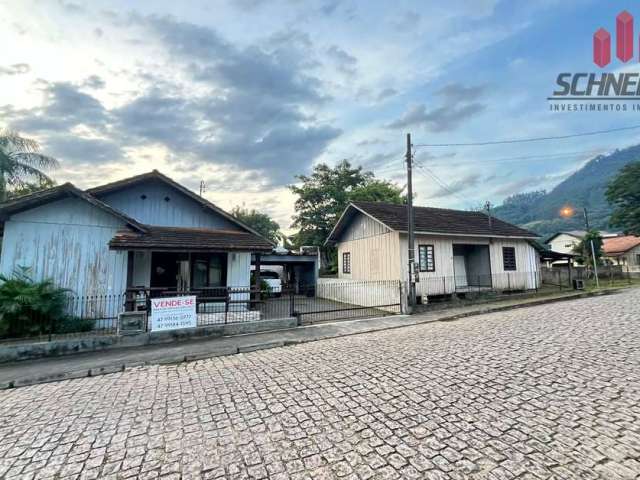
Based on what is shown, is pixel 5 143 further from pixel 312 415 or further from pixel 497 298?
pixel 497 298

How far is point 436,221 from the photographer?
16.4 m

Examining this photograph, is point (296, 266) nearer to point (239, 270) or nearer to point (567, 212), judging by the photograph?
point (239, 270)

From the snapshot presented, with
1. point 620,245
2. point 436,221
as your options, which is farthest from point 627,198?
point 436,221

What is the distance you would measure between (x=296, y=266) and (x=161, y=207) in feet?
42.4

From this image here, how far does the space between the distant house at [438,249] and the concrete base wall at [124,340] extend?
Result: 7017 mm

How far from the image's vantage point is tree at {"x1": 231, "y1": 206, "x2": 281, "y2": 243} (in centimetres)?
4356

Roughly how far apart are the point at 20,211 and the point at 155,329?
641cm

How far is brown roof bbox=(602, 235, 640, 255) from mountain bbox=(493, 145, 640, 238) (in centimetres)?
345

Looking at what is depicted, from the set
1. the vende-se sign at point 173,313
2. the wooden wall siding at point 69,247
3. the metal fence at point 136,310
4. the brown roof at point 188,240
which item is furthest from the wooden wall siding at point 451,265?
the wooden wall siding at point 69,247

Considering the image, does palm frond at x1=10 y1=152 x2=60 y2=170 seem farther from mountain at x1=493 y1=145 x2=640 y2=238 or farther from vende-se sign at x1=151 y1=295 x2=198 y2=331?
mountain at x1=493 y1=145 x2=640 y2=238

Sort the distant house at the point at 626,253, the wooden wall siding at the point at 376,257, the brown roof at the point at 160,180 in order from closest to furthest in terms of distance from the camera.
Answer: the brown roof at the point at 160,180 < the wooden wall siding at the point at 376,257 < the distant house at the point at 626,253

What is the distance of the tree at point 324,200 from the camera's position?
100ft

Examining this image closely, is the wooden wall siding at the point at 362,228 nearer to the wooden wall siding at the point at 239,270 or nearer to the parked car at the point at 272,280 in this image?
the parked car at the point at 272,280

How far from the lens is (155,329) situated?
8.52 metres
